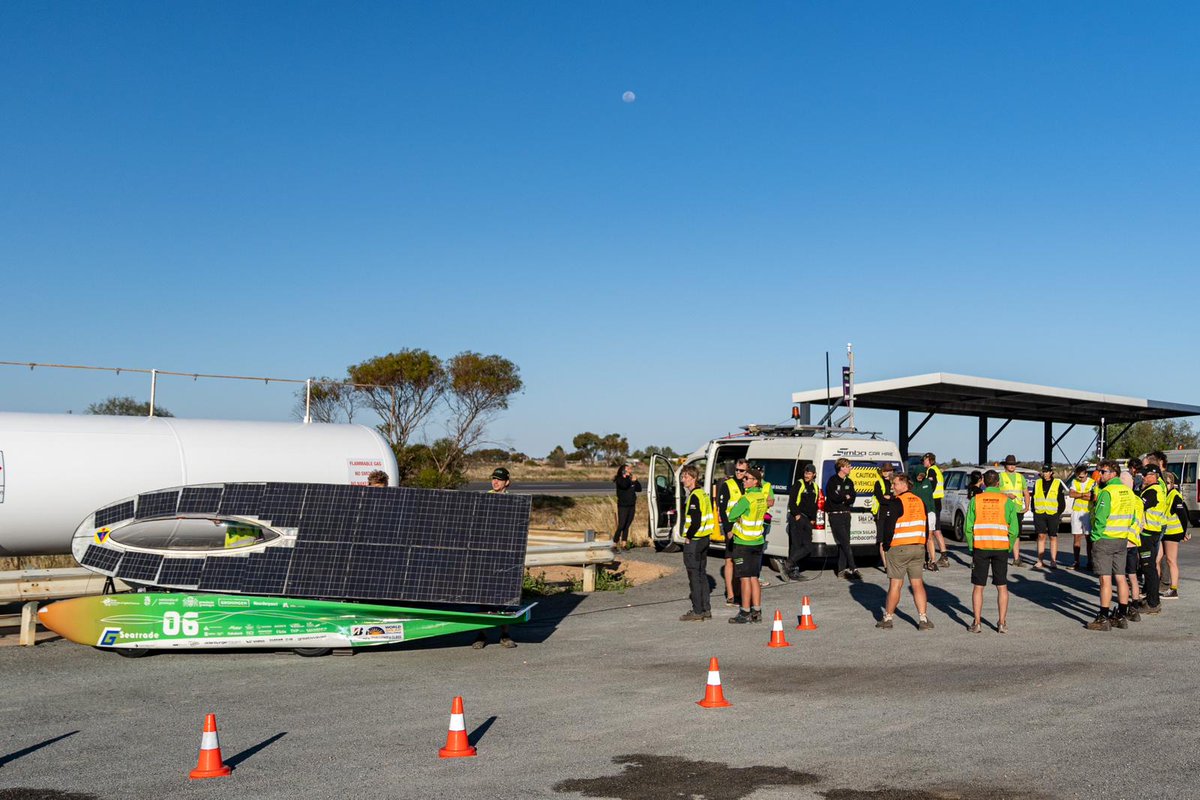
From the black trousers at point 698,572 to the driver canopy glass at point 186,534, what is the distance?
492 centimetres

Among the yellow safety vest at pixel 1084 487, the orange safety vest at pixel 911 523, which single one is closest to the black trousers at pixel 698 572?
the orange safety vest at pixel 911 523

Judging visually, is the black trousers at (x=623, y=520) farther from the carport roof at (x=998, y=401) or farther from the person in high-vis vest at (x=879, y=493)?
the carport roof at (x=998, y=401)

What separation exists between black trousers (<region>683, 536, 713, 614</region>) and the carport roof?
17496 mm

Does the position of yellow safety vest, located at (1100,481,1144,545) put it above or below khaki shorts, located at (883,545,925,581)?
above

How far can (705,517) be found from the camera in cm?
1359

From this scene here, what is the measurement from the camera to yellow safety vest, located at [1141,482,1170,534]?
13148 mm

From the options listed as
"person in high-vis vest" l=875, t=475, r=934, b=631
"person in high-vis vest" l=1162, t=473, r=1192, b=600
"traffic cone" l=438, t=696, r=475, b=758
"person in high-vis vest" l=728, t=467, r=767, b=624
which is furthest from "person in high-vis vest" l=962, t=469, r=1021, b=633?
"traffic cone" l=438, t=696, r=475, b=758

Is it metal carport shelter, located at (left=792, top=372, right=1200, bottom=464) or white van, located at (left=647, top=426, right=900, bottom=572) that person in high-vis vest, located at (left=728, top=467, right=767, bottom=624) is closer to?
Result: white van, located at (left=647, top=426, right=900, bottom=572)

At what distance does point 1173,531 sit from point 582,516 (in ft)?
54.0

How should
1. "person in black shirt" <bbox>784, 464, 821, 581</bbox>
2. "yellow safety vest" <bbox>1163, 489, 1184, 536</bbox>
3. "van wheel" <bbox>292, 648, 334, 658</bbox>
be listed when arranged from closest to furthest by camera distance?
"van wheel" <bbox>292, 648, 334, 658</bbox> < "yellow safety vest" <bbox>1163, 489, 1184, 536</bbox> < "person in black shirt" <bbox>784, 464, 821, 581</bbox>

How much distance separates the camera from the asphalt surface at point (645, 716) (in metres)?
6.82

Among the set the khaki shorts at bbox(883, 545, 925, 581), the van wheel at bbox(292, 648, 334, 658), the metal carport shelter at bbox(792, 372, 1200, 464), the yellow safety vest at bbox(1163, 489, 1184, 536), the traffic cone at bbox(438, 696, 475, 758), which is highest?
the metal carport shelter at bbox(792, 372, 1200, 464)

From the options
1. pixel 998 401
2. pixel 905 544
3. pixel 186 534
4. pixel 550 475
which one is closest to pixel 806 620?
pixel 905 544

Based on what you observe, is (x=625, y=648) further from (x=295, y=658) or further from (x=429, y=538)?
(x=295, y=658)
